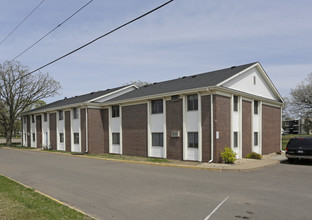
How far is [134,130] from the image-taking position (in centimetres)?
2266

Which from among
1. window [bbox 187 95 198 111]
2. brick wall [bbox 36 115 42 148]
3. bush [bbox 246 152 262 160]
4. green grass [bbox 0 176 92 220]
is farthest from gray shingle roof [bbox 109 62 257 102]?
brick wall [bbox 36 115 42 148]

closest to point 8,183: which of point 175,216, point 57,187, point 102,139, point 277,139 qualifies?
point 57,187

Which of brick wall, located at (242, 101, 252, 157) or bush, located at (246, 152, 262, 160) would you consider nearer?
bush, located at (246, 152, 262, 160)

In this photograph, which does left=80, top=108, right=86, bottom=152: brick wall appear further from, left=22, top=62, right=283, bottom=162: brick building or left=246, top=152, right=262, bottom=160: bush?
left=246, top=152, right=262, bottom=160: bush

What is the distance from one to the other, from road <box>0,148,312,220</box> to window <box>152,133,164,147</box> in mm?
7648

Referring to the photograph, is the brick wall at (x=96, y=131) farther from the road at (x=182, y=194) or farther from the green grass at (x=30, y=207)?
the green grass at (x=30, y=207)

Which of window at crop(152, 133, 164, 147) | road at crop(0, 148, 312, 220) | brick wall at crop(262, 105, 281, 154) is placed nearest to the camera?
road at crop(0, 148, 312, 220)

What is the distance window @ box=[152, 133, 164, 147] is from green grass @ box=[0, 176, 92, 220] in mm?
12450

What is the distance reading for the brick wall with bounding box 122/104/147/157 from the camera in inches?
856

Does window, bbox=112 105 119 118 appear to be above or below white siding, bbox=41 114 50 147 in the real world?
above

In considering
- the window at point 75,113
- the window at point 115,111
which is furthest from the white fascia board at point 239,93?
the window at point 75,113

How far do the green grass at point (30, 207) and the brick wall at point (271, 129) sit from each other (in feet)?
64.5

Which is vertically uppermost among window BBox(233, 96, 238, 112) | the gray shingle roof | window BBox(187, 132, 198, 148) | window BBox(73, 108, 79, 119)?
the gray shingle roof

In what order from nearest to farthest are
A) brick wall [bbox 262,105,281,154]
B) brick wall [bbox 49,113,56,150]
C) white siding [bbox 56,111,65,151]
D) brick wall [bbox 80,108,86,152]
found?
1. brick wall [bbox 262,105,281,154]
2. brick wall [bbox 80,108,86,152]
3. white siding [bbox 56,111,65,151]
4. brick wall [bbox 49,113,56,150]
